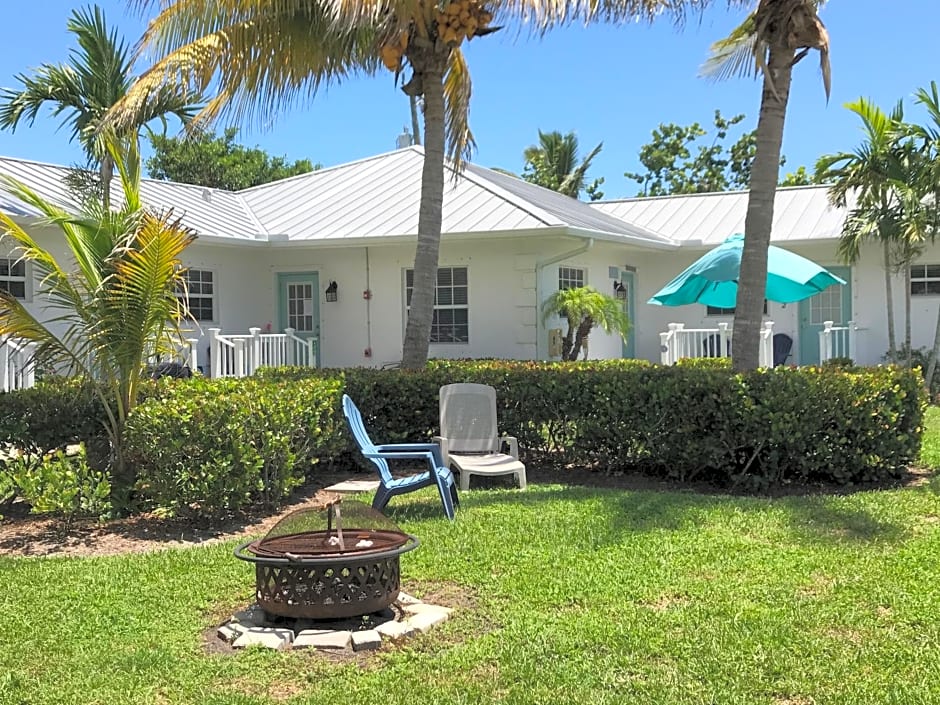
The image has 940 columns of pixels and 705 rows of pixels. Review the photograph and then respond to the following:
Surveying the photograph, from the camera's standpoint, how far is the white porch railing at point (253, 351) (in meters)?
13.8

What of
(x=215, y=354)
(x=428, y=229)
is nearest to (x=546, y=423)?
(x=428, y=229)

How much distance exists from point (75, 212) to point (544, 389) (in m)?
4.50

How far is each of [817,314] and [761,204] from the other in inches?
397

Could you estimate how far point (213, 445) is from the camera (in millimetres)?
7027

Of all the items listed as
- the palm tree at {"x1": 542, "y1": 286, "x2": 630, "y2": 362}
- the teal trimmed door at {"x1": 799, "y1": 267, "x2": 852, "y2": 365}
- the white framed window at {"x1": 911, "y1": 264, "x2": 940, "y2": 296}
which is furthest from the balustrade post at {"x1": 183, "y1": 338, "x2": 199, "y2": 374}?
the white framed window at {"x1": 911, "y1": 264, "x2": 940, "y2": 296}

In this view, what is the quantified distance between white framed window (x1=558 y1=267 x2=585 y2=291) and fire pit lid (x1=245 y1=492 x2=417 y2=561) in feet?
35.7

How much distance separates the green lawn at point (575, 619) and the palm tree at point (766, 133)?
231 cm

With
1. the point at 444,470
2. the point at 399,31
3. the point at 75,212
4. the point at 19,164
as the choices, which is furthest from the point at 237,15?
the point at 19,164

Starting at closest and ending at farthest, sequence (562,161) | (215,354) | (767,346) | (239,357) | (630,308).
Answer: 1. (215,354)
2. (239,357)
3. (767,346)
4. (630,308)
5. (562,161)

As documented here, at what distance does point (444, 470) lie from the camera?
24.0ft

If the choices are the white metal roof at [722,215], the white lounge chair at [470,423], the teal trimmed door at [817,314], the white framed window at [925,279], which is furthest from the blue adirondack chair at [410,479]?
the white framed window at [925,279]

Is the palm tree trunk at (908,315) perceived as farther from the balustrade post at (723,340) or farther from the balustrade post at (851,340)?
the balustrade post at (723,340)

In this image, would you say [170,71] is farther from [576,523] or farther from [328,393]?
[576,523]

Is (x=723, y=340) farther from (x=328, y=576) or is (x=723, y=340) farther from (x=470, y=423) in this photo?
(x=328, y=576)
